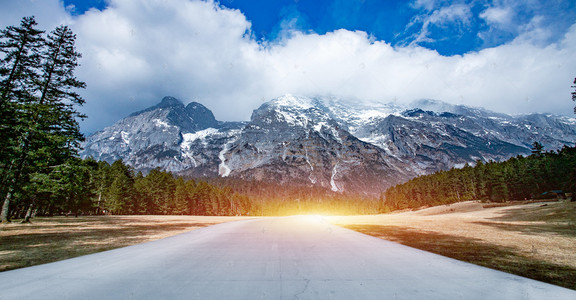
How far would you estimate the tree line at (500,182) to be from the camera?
182ft

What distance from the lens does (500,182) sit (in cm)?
6975

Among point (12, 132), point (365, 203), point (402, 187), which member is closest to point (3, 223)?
point (12, 132)

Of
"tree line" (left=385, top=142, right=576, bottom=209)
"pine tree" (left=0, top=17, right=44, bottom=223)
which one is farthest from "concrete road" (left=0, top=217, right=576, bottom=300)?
"tree line" (left=385, top=142, right=576, bottom=209)

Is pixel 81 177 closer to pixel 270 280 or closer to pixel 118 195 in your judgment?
pixel 270 280

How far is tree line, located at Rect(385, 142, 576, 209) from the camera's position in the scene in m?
55.4

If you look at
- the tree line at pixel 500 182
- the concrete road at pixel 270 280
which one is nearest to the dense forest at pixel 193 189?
the tree line at pixel 500 182

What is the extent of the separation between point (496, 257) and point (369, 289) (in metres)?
7.05

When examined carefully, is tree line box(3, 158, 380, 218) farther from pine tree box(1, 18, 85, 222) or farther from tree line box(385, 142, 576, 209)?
tree line box(385, 142, 576, 209)

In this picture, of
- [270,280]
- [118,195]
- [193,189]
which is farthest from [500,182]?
[118,195]

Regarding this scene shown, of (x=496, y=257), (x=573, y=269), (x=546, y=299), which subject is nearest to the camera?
(x=546, y=299)

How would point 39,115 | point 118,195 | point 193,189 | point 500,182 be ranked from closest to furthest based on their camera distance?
point 39,115 → point 118,195 → point 500,182 → point 193,189

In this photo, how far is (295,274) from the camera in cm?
536

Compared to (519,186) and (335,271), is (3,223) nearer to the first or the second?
(335,271)

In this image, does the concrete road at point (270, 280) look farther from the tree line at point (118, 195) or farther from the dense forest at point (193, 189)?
the dense forest at point (193, 189)
